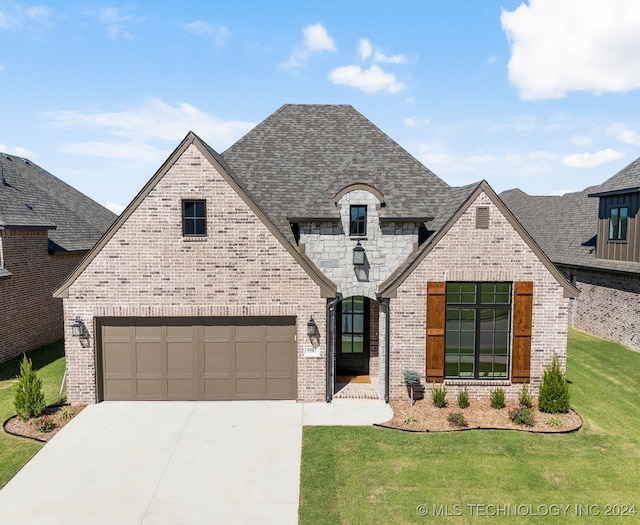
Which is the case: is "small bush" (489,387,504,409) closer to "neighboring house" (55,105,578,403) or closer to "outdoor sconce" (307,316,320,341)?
"neighboring house" (55,105,578,403)

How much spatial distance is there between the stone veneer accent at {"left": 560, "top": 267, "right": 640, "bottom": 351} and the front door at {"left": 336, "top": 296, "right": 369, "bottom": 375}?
12699 millimetres

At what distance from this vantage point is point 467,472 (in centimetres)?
868

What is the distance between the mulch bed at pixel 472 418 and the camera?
10.6 metres

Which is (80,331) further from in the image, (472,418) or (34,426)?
(472,418)

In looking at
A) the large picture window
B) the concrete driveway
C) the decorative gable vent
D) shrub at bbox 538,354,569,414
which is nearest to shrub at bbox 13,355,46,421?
the concrete driveway

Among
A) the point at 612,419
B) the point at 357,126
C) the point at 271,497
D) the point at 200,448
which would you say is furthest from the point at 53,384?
the point at 612,419

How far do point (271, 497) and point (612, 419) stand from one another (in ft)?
31.6

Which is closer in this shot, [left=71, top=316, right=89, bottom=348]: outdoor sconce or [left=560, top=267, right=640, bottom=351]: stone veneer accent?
[left=71, top=316, right=89, bottom=348]: outdoor sconce

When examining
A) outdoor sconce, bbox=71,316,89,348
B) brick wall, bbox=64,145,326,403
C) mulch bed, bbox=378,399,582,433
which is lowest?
mulch bed, bbox=378,399,582,433

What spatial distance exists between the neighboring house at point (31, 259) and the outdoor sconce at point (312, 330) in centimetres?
1219

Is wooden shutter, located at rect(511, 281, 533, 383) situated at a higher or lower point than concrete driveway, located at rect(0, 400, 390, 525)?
higher

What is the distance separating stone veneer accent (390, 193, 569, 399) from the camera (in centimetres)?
1191

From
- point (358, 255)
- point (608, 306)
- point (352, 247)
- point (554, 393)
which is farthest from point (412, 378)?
point (608, 306)

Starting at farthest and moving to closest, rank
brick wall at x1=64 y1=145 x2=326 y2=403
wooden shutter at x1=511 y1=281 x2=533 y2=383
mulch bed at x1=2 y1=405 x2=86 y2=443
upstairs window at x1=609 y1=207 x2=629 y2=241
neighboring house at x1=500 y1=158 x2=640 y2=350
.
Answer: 1. upstairs window at x1=609 y1=207 x2=629 y2=241
2. neighboring house at x1=500 y1=158 x2=640 y2=350
3. wooden shutter at x1=511 y1=281 x2=533 y2=383
4. brick wall at x1=64 y1=145 x2=326 y2=403
5. mulch bed at x1=2 y1=405 x2=86 y2=443
